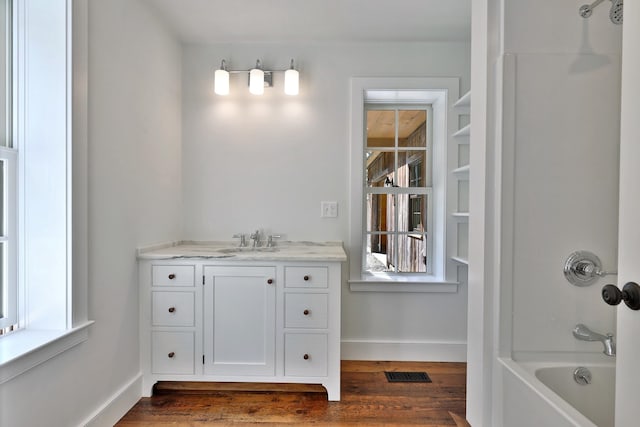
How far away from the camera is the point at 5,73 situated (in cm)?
140

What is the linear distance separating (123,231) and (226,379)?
40.9 inches

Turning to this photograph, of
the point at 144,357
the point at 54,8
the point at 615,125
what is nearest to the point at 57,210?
the point at 54,8

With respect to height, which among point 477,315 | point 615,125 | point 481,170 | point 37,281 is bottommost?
point 477,315

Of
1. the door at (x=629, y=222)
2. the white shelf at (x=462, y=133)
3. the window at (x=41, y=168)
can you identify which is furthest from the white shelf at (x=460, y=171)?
the window at (x=41, y=168)

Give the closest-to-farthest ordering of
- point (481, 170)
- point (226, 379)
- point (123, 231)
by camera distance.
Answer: point (481, 170) → point (123, 231) → point (226, 379)

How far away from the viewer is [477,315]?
146 centimetres

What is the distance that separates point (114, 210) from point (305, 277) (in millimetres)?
1088

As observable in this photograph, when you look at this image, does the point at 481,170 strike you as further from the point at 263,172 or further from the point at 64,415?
the point at 64,415

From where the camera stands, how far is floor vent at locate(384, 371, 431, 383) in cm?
224

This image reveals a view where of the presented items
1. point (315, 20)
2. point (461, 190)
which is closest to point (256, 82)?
point (315, 20)

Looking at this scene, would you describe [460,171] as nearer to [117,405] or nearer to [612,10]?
[612,10]

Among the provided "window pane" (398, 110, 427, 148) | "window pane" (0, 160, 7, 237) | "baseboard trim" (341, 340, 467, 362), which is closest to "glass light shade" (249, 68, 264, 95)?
"window pane" (398, 110, 427, 148)

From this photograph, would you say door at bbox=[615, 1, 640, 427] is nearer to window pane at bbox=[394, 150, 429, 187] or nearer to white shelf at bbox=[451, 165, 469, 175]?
white shelf at bbox=[451, 165, 469, 175]

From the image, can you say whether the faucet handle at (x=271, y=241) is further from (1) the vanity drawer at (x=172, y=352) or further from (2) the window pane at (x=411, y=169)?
(2) the window pane at (x=411, y=169)
